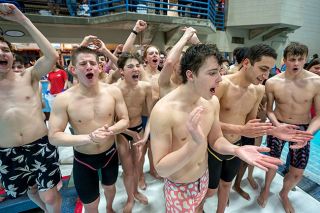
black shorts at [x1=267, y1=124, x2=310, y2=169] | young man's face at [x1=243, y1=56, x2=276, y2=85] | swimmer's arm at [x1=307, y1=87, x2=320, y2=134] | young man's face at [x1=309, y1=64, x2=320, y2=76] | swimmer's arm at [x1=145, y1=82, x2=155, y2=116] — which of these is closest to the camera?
young man's face at [x1=243, y1=56, x2=276, y2=85]

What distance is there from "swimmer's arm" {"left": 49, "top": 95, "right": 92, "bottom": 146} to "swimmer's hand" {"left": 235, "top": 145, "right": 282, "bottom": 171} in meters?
1.28

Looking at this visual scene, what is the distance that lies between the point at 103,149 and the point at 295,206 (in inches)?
115

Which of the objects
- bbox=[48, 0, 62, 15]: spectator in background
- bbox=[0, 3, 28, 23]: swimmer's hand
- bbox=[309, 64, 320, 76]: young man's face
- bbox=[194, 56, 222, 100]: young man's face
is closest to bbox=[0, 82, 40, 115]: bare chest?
bbox=[0, 3, 28, 23]: swimmer's hand

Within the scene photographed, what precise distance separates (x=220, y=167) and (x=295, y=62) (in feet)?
5.37

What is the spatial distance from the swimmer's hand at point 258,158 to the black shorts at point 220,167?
2.65ft

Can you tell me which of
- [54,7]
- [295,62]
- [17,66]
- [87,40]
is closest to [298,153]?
[295,62]

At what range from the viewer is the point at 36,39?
7.15 feet

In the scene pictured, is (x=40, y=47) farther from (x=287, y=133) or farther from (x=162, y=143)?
(x=287, y=133)

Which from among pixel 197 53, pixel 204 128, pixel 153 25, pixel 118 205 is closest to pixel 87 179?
pixel 118 205

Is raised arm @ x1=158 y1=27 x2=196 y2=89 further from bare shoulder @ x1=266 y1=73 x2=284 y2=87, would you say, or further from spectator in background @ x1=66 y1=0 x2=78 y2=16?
spectator in background @ x1=66 y1=0 x2=78 y2=16

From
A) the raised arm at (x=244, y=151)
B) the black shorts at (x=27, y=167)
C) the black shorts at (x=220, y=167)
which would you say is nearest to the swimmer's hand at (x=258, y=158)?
the raised arm at (x=244, y=151)

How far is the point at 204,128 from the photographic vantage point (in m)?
1.75

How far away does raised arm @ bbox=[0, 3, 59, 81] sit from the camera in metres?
2.03

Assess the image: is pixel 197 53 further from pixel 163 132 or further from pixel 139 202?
pixel 139 202
